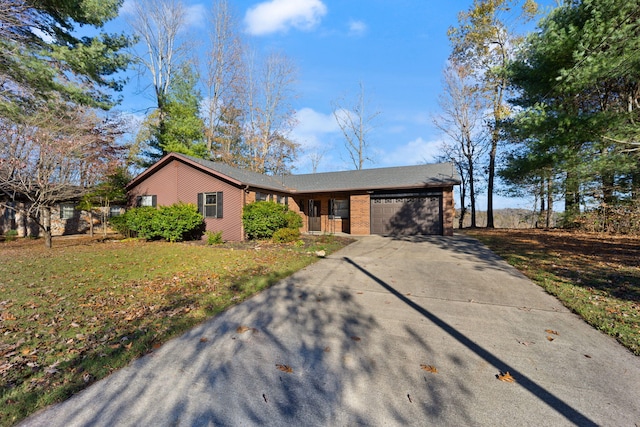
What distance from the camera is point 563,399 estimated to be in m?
2.21

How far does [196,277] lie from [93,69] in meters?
9.22

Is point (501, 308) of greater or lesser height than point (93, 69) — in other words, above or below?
below

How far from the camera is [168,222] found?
39.8ft

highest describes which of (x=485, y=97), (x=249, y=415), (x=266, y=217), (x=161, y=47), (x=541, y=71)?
(x=161, y=47)

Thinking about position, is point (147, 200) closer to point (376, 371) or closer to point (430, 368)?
point (376, 371)

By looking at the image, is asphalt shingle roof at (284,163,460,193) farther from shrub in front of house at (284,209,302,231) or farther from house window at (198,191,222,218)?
house window at (198,191,222,218)

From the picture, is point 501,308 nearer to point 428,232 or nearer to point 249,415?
point 249,415

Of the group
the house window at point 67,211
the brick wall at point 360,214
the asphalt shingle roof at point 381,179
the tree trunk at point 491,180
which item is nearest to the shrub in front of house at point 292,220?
the asphalt shingle roof at point 381,179

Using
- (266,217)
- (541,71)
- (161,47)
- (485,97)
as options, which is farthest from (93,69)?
(485,97)

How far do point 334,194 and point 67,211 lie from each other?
18079 millimetres

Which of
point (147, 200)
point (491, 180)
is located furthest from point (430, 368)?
point (491, 180)

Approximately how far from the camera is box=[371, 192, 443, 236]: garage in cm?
1427

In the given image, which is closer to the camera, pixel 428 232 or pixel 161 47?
pixel 428 232

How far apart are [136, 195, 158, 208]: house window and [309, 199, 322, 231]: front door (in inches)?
354
